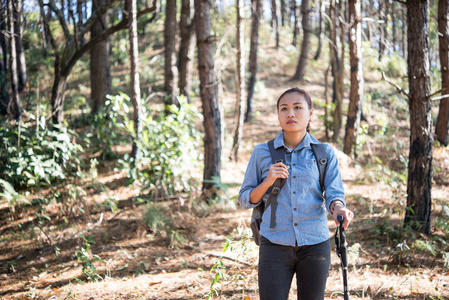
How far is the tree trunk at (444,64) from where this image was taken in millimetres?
9648

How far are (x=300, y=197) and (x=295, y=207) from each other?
0.07 meters

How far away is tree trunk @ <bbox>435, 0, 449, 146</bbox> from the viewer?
9648 mm

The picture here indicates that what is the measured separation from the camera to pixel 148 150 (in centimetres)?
802

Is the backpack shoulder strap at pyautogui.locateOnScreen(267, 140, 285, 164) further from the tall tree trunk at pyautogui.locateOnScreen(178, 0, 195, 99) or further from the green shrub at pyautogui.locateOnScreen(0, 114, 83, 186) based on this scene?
the tall tree trunk at pyautogui.locateOnScreen(178, 0, 195, 99)

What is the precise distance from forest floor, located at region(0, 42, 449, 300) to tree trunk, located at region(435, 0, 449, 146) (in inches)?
82.2

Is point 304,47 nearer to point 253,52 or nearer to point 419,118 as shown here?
point 253,52

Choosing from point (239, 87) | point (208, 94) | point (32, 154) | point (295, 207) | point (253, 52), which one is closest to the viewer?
point (295, 207)

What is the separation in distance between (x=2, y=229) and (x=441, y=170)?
9.76m

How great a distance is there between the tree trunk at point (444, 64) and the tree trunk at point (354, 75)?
1.93 metres

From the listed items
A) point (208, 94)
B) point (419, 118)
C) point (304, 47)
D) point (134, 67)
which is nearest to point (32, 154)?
point (134, 67)

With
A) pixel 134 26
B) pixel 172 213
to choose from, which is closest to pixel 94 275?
pixel 172 213

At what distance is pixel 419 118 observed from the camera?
18.7 feet

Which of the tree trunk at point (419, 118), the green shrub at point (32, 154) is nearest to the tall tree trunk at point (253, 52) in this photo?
the green shrub at point (32, 154)

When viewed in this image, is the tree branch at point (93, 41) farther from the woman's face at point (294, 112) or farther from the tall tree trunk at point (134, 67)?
the woman's face at point (294, 112)
